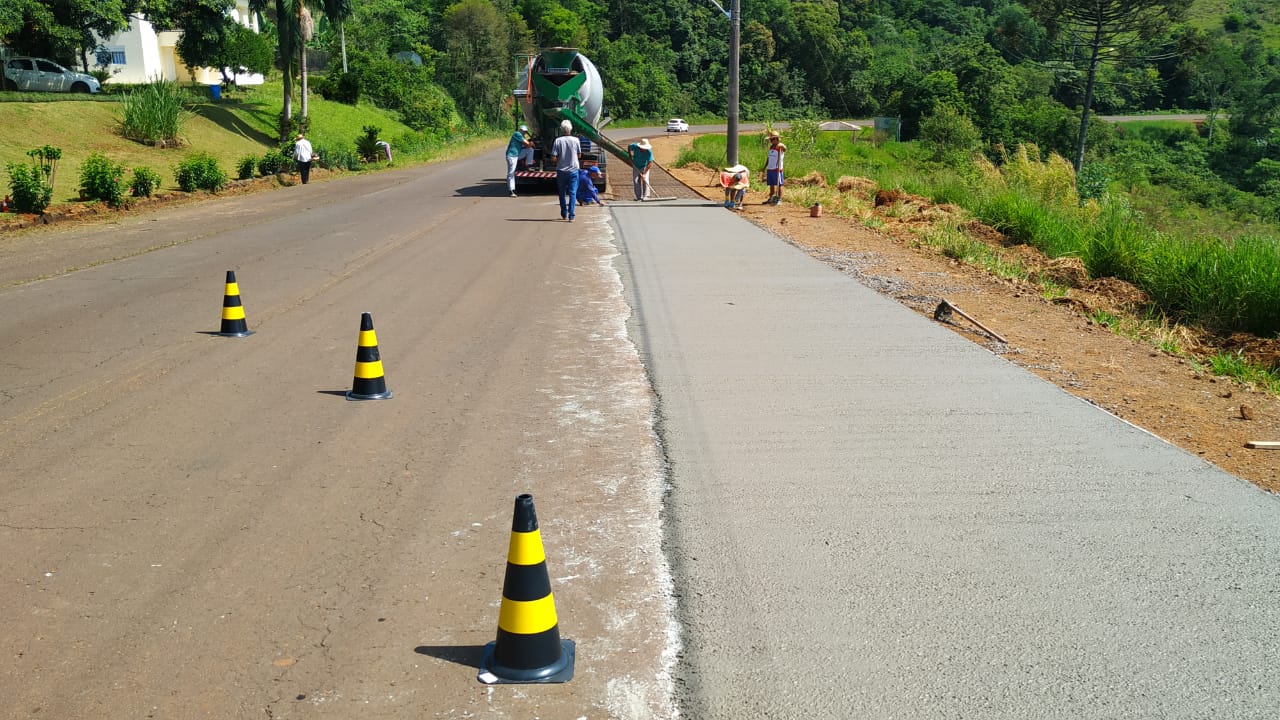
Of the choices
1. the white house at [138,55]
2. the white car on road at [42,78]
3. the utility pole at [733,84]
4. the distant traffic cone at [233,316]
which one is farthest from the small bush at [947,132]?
the distant traffic cone at [233,316]

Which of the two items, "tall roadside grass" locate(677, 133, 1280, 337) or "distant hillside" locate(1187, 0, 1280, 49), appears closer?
"tall roadside grass" locate(677, 133, 1280, 337)

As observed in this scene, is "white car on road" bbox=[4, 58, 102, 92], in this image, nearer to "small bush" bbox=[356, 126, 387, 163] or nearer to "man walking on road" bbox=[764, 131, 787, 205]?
"small bush" bbox=[356, 126, 387, 163]

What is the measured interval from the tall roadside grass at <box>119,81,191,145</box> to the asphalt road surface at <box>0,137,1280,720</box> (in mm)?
25758

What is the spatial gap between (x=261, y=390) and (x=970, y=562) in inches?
213

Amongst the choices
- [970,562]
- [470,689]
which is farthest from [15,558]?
[970,562]

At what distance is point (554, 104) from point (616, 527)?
2185cm

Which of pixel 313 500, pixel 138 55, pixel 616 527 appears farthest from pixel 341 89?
pixel 616 527

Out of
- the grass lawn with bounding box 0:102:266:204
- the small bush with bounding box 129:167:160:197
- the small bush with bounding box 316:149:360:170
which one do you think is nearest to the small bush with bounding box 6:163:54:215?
the grass lawn with bounding box 0:102:266:204

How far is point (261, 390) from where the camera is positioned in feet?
25.3

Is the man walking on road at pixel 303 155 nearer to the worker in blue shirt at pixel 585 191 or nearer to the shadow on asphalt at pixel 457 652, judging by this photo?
the worker in blue shirt at pixel 585 191

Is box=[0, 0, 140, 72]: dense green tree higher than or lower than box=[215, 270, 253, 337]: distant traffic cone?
higher

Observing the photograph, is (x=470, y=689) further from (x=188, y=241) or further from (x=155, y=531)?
(x=188, y=241)

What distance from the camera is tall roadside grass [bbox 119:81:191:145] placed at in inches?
1299

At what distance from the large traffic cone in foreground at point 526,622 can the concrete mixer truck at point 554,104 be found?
74.3 feet
